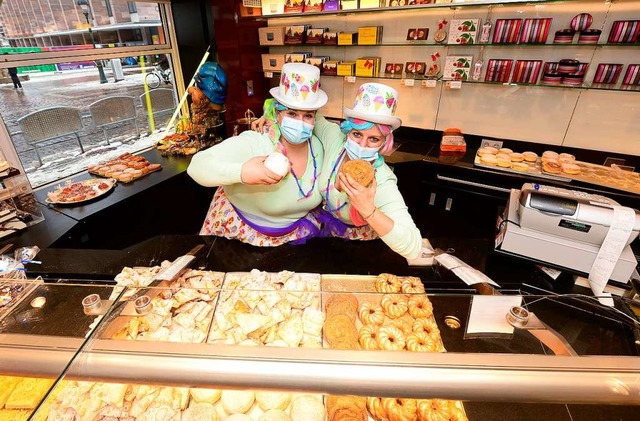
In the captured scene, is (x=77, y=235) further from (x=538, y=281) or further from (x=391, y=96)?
(x=538, y=281)

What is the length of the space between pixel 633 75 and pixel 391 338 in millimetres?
3414

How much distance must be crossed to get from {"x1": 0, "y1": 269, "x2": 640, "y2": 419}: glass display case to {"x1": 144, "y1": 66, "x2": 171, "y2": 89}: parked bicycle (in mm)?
4033

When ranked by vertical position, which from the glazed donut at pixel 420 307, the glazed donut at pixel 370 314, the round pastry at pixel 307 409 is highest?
the glazed donut at pixel 420 307

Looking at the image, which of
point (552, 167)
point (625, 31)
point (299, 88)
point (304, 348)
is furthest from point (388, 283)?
point (625, 31)

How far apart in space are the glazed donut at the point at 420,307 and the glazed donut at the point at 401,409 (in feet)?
1.12

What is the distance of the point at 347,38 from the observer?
396 centimetres

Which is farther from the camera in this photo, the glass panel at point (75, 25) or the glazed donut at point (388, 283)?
the glass panel at point (75, 25)

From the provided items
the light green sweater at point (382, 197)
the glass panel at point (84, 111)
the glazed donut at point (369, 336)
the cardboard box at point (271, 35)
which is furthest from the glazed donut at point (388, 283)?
the cardboard box at point (271, 35)

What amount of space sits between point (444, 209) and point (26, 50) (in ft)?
14.5

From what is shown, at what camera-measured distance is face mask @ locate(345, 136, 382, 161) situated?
5.61 feet

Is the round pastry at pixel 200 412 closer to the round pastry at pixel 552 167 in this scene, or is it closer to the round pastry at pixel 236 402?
the round pastry at pixel 236 402

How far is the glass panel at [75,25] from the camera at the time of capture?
2951 millimetres

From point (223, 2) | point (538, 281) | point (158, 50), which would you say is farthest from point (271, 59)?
point (538, 281)

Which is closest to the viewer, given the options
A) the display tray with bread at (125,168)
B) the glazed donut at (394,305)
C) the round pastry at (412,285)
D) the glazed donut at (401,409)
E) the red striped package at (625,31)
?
the glazed donut at (401,409)
